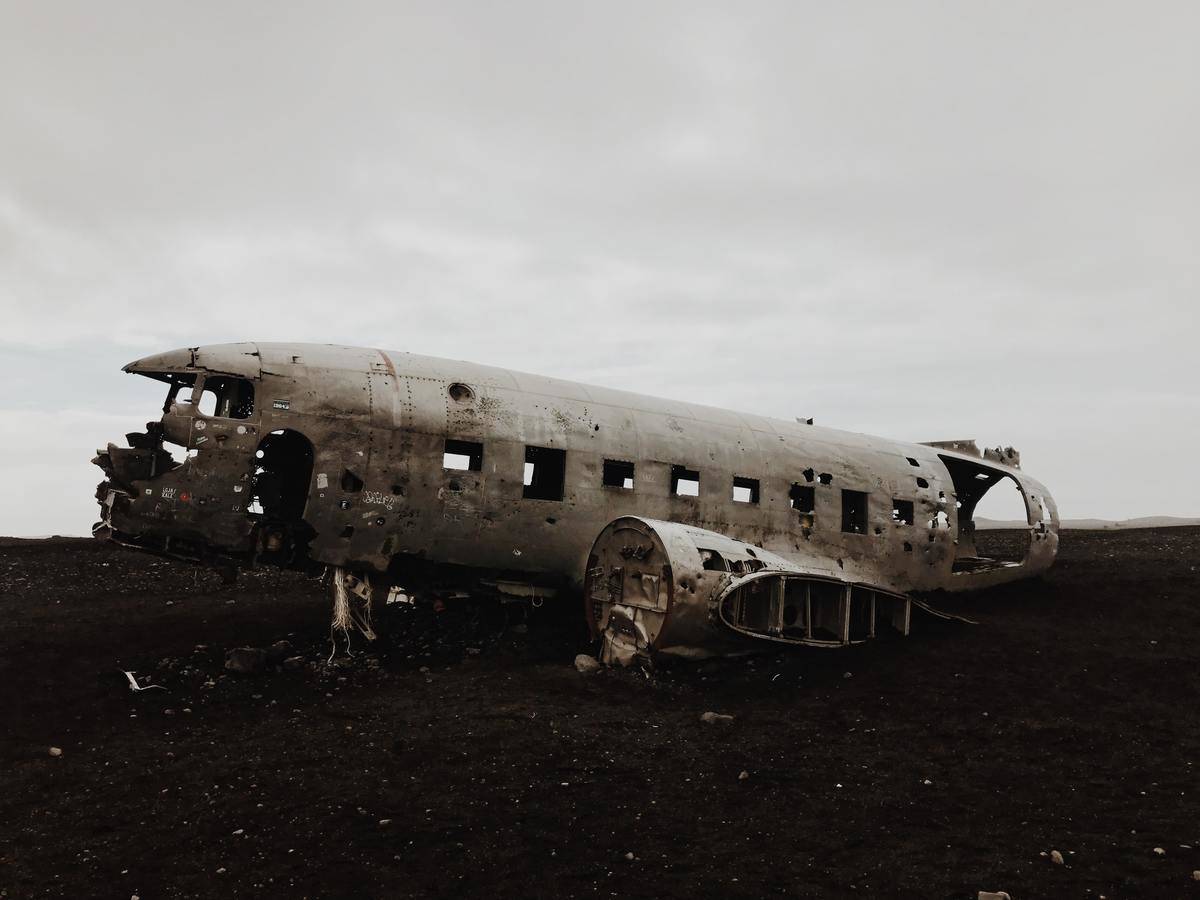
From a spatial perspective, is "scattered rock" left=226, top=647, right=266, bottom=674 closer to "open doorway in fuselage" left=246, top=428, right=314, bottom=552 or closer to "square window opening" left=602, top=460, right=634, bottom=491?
"open doorway in fuselage" left=246, top=428, right=314, bottom=552

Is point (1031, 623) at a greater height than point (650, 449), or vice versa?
point (650, 449)

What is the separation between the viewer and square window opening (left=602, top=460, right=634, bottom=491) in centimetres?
1534

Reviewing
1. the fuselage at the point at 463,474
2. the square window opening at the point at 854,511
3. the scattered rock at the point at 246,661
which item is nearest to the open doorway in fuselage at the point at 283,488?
the fuselage at the point at 463,474

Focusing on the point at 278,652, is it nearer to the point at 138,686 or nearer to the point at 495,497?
the point at 138,686

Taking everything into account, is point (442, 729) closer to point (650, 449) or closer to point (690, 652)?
point (690, 652)

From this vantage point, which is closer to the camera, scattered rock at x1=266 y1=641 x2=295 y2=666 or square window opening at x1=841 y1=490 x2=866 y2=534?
scattered rock at x1=266 y1=641 x2=295 y2=666

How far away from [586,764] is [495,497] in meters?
5.34

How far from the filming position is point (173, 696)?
1258 cm

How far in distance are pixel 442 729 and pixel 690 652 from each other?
4.19m

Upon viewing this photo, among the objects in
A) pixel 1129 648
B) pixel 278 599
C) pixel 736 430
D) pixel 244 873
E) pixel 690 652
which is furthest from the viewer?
pixel 278 599

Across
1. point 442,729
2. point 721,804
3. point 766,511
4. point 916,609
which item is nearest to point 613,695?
point 442,729

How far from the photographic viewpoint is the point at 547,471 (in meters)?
15.4

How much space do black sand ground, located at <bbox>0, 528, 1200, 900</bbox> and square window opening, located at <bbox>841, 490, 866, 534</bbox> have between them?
2509 mm

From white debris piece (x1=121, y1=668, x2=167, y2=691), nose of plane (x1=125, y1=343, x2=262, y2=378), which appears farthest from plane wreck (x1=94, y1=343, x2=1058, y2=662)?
white debris piece (x1=121, y1=668, x2=167, y2=691)
